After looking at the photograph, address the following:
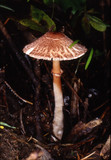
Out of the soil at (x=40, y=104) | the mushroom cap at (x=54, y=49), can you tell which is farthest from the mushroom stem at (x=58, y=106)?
the mushroom cap at (x=54, y=49)

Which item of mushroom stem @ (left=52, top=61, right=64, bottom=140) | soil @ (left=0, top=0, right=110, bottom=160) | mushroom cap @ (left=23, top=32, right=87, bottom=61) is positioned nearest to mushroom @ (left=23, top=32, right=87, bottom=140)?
mushroom cap @ (left=23, top=32, right=87, bottom=61)

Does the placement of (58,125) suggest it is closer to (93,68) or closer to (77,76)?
(77,76)

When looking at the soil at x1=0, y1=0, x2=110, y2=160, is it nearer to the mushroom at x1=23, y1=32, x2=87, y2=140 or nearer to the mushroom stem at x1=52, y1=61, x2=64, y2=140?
the mushroom stem at x1=52, y1=61, x2=64, y2=140

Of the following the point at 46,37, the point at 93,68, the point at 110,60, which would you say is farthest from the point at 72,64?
the point at 46,37

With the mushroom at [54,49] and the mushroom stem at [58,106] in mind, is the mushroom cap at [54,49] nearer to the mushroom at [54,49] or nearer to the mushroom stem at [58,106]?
the mushroom at [54,49]

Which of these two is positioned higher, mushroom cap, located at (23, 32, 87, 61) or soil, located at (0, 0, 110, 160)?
mushroom cap, located at (23, 32, 87, 61)

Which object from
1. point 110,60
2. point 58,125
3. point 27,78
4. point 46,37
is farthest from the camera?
point 110,60

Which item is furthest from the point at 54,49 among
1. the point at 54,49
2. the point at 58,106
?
the point at 58,106

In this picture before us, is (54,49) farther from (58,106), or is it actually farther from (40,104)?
(40,104)
